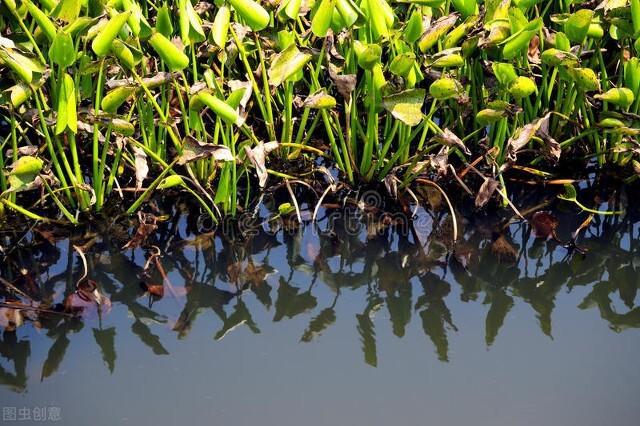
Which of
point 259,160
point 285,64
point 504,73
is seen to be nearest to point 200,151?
point 259,160

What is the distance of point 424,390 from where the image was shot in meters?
1.60

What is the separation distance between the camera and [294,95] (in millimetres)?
2211

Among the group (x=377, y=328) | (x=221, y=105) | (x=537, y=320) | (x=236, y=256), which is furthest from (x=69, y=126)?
(x=537, y=320)

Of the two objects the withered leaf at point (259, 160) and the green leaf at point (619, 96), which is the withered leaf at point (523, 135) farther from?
the withered leaf at point (259, 160)

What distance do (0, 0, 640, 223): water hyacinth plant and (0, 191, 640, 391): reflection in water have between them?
0.37ft

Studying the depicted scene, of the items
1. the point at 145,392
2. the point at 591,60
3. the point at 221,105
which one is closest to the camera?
the point at 145,392

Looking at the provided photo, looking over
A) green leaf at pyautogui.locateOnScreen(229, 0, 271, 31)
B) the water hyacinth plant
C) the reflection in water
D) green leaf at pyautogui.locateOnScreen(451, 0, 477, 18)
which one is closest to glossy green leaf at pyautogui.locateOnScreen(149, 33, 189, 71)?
the water hyacinth plant

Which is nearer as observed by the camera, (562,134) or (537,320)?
(537,320)

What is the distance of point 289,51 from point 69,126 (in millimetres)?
474

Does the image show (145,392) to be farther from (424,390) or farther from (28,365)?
(424,390)

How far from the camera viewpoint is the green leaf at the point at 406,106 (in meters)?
1.81

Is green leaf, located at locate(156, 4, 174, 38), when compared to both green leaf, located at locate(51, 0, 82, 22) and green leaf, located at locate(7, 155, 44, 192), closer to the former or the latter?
green leaf, located at locate(51, 0, 82, 22)

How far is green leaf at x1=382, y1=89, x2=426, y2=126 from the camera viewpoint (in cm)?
181

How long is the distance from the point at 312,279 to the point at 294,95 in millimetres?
538
